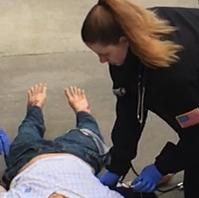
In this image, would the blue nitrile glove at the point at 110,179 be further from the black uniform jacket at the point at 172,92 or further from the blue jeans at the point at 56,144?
the black uniform jacket at the point at 172,92

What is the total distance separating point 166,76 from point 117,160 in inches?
19.4

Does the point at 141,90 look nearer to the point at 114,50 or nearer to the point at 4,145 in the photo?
the point at 114,50

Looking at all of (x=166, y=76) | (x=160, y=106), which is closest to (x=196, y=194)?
(x=160, y=106)

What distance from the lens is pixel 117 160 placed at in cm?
217

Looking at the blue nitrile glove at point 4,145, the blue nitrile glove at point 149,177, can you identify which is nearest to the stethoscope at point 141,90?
the blue nitrile glove at point 149,177

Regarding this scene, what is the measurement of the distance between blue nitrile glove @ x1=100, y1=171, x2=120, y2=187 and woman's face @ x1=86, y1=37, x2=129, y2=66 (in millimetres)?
554

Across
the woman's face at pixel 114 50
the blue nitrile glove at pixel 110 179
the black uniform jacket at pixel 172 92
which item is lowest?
the blue nitrile glove at pixel 110 179

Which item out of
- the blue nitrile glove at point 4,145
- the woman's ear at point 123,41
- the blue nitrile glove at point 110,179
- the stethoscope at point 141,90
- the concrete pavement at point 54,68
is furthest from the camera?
the concrete pavement at point 54,68

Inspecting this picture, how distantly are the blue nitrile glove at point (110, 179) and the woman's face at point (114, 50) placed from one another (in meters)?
0.55

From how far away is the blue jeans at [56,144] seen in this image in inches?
88.1

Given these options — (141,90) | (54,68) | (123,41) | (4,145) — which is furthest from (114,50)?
(54,68)

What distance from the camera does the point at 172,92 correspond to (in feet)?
5.97

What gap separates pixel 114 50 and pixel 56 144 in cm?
65

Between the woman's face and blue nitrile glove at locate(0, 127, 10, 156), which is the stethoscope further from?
blue nitrile glove at locate(0, 127, 10, 156)
